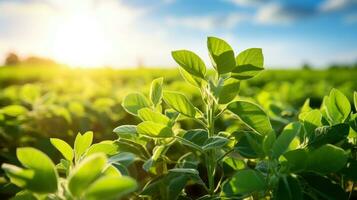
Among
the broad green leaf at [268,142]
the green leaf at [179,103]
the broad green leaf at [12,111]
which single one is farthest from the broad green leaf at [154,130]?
the broad green leaf at [12,111]

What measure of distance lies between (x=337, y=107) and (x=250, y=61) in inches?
12.6

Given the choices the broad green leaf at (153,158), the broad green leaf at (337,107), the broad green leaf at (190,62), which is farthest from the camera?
the broad green leaf at (337,107)

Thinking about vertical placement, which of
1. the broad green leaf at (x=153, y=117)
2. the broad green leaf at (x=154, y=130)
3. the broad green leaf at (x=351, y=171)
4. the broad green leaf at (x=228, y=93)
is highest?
the broad green leaf at (x=228, y=93)

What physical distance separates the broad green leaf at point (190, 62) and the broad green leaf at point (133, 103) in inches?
8.6

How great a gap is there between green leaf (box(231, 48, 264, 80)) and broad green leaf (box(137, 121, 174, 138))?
0.26 metres

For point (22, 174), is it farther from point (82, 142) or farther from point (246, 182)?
point (246, 182)

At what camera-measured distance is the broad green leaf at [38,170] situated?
904 millimetres

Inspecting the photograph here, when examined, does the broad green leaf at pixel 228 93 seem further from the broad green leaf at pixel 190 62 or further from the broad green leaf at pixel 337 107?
the broad green leaf at pixel 337 107

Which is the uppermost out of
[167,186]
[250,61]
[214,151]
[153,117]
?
[250,61]

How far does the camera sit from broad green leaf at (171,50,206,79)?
1.24m

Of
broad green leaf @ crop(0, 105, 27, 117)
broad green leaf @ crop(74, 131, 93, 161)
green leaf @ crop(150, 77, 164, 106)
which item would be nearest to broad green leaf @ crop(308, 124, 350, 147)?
green leaf @ crop(150, 77, 164, 106)

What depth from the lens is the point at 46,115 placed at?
2.67m

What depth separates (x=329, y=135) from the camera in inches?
47.0

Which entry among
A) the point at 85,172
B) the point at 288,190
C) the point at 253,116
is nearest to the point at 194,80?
the point at 253,116
